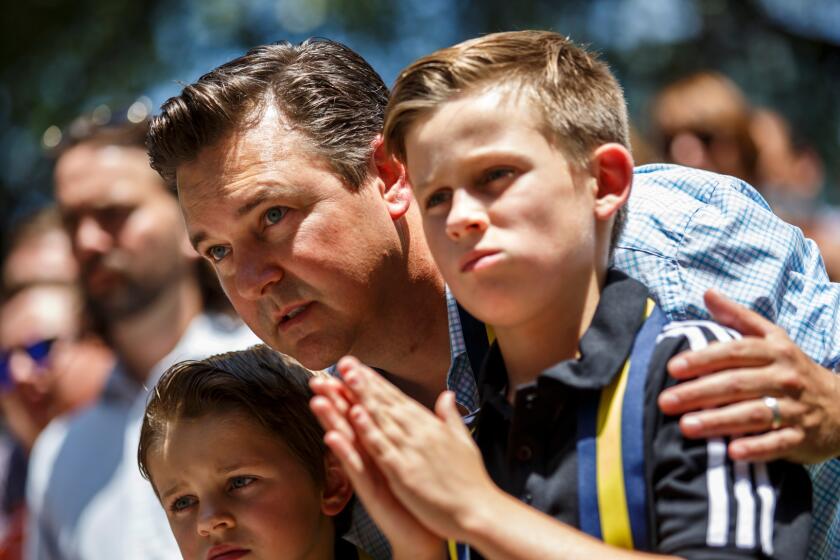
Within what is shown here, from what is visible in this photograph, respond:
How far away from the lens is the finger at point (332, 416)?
205cm

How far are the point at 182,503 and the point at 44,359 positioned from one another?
12.5ft

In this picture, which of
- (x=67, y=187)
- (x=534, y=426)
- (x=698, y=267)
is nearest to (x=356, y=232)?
(x=698, y=267)

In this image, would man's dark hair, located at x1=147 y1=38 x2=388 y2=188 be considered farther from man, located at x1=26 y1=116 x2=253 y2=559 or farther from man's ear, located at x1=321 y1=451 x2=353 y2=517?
man, located at x1=26 y1=116 x2=253 y2=559

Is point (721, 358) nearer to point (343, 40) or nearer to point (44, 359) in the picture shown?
point (44, 359)

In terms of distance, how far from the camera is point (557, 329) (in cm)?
227

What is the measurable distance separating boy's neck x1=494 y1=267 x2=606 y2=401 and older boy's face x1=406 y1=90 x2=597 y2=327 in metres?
0.01

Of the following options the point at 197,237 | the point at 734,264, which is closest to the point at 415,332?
the point at 197,237

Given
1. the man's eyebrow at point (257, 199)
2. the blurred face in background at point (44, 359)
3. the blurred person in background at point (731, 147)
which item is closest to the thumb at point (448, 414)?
the man's eyebrow at point (257, 199)

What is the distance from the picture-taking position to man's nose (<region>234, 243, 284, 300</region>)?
112 inches

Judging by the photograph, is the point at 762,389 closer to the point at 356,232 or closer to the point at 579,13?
the point at 356,232

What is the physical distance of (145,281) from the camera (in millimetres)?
5137

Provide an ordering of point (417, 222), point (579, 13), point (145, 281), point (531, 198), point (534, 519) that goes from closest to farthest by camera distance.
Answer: point (534, 519) < point (531, 198) < point (417, 222) < point (145, 281) < point (579, 13)

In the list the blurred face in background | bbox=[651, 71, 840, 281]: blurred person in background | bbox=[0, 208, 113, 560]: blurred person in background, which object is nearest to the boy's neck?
bbox=[651, 71, 840, 281]: blurred person in background

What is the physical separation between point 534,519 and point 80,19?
35.5ft
